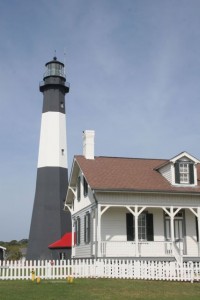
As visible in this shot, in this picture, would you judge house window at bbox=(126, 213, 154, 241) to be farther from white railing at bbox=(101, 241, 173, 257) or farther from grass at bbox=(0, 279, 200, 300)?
grass at bbox=(0, 279, 200, 300)

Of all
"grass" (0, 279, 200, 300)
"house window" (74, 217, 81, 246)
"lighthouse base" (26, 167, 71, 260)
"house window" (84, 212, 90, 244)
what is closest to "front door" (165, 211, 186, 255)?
"house window" (84, 212, 90, 244)

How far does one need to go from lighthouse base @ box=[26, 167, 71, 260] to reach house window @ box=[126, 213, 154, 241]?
15.7 metres

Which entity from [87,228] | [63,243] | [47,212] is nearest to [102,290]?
[87,228]

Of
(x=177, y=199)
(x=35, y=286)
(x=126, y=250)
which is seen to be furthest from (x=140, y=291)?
(x=177, y=199)

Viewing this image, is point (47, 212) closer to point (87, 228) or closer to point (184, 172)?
point (87, 228)

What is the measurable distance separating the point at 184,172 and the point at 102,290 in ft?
37.3

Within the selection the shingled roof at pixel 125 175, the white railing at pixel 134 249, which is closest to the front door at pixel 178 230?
the white railing at pixel 134 249

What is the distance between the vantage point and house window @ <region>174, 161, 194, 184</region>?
2447 centimetres

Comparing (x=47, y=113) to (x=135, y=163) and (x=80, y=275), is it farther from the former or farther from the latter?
(x=80, y=275)

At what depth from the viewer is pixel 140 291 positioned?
48.7ft

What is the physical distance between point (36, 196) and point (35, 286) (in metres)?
23.7

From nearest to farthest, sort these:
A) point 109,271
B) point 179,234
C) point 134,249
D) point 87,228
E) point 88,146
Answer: point 109,271 < point 134,249 < point 179,234 < point 87,228 < point 88,146

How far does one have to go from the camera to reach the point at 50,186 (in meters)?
38.9

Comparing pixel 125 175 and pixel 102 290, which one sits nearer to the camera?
pixel 102 290
